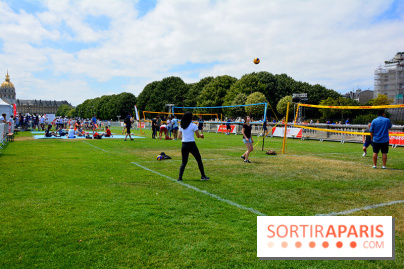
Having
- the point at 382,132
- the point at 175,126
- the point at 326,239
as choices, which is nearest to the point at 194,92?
the point at 175,126

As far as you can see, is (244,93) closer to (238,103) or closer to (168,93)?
(238,103)

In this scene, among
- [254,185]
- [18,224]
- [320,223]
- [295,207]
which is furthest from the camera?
[254,185]

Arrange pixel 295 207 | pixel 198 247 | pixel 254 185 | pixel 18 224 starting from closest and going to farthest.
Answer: pixel 198 247 < pixel 18 224 < pixel 295 207 < pixel 254 185

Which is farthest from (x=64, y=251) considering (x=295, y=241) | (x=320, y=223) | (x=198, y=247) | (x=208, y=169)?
(x=208, y=169)

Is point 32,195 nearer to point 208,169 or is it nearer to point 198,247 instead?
point 198,247

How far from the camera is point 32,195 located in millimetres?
6203

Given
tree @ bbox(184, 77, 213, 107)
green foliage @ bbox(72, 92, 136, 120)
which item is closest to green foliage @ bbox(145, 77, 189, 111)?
tree @ bbox(184, 77, 213, 107)

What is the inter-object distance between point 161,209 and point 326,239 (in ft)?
9.81

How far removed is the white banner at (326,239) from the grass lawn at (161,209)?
17 cm

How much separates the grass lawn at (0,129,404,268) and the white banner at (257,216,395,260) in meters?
0.17

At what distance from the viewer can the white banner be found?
3373 mm

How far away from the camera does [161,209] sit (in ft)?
17.7

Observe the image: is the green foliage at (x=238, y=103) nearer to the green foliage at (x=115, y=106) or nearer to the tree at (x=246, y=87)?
the tree at (x=246, y=87)

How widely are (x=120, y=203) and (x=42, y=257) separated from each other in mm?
2231
